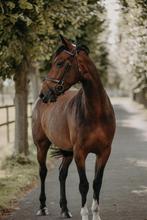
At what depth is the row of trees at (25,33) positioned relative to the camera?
9560mm

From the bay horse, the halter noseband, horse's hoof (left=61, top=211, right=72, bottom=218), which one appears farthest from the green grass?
the halter noseband

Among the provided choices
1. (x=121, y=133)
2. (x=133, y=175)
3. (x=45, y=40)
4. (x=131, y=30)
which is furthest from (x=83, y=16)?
(x=121, y=133)

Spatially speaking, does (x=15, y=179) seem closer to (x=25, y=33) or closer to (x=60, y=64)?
(x=25, y=33)

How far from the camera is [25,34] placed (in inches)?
456

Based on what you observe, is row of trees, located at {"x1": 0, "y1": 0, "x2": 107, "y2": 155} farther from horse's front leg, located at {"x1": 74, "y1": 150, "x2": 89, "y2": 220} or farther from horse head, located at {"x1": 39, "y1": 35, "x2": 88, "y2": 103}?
horse's front leg, located at {"x1": 74, "y1": 150, "x2": 89, "y2": 220}

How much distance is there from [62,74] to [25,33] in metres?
4.68

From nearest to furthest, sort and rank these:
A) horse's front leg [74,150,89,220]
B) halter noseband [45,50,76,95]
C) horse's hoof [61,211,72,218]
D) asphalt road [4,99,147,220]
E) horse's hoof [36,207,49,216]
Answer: halter noseband [45,50,76,95] < horse's front leg [74,150,89,220] < horse's hoof [61,211,72,218] < asphalt road [4,99,147,220] < horse's hoof [36,207,49,216]

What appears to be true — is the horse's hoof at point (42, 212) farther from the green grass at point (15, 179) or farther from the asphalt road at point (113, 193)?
the green grass at point (15, 179)

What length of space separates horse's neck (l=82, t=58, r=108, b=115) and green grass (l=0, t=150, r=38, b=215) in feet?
7.41

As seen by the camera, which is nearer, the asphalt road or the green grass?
the asphalt road

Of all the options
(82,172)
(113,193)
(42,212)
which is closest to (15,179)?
(113,193)

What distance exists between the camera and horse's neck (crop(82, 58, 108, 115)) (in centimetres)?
725

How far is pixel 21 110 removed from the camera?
14242 mm

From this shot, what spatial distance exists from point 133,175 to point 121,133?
12.4m
